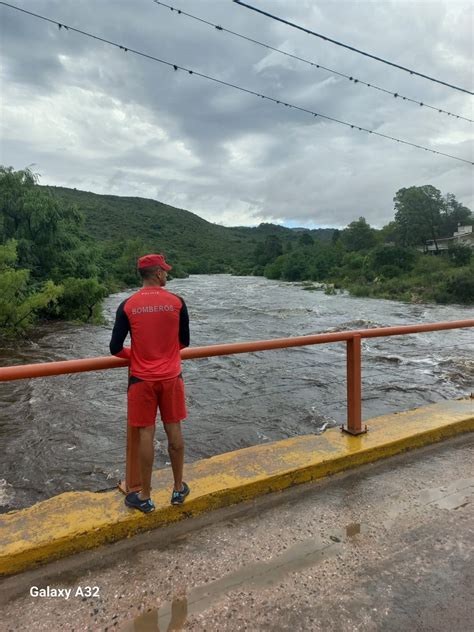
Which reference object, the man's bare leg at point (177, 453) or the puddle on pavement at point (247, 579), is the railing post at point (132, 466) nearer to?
the man's bare leg at point (177, 453)

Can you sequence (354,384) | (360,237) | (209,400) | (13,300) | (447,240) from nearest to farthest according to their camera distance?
(354,384), (209,400), (13,300), (447,240), (360,237)

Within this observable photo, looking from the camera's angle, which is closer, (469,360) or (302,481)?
(302,481)

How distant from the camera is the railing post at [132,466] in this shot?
297 cm

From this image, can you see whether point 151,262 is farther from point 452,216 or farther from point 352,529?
point 452,216

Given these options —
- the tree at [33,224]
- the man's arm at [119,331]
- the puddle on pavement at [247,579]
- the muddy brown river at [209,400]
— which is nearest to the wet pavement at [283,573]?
the puddle on pavement at [247,579]

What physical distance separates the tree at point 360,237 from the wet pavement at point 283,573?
9032cm

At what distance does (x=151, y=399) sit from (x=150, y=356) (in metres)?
0.26

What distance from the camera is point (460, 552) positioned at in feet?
8.55

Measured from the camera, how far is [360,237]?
90.4m

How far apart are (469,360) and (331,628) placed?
41.8 feet

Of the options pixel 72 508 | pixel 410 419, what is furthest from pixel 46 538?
pixel 410 419

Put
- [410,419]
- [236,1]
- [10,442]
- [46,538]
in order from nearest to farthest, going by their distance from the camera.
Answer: [46,538]
[410,419]
[236,1]
[10,442]

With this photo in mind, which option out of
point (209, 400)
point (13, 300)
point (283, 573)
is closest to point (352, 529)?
point (283, 573)

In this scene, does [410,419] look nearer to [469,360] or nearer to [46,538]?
[46,538]
